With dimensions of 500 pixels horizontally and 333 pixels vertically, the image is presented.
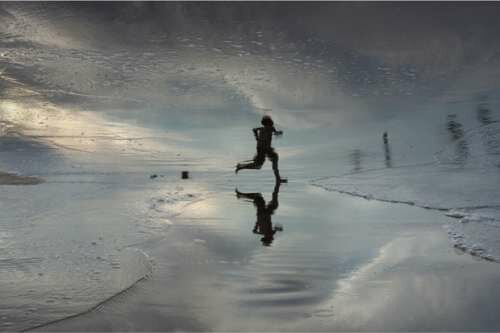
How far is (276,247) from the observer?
6461 mm

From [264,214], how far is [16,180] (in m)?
7.66

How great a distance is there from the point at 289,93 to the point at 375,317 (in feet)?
97.2

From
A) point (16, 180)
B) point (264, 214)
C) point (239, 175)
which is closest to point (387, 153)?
point (239, 175)

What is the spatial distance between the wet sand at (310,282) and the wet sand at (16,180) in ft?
22.3

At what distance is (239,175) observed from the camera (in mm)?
15312

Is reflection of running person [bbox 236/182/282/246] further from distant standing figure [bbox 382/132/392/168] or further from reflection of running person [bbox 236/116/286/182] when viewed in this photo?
distant standing figure [bbox 382/132/392/168]

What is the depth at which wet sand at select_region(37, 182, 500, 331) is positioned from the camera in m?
4.11

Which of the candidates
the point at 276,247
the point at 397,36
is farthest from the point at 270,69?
the point at 276,247

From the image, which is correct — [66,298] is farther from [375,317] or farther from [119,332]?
[375,317]

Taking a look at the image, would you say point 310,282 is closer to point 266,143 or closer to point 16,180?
point 266,143

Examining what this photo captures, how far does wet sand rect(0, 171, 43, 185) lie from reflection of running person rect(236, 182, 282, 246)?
520 centimetres

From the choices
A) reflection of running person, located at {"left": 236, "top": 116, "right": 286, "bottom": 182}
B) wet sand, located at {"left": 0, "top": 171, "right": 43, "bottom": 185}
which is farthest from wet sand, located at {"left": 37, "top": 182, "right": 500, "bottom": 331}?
wet sand, located at {"left": 0, "top": 171, "right": 43, "bottom": 185}

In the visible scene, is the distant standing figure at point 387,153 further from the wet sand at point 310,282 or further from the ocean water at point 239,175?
the wet sand at point 310,282

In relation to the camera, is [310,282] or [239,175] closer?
[310,282]
